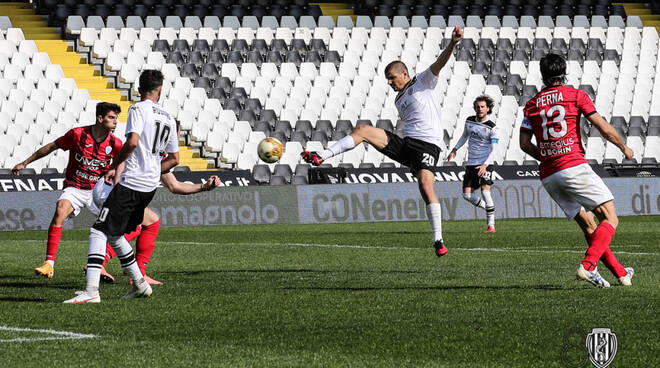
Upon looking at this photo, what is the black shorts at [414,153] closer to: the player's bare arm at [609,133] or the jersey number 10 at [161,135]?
the player's bare arm at [609,133]

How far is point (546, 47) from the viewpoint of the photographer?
3741cm

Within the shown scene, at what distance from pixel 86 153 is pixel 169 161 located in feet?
6.62

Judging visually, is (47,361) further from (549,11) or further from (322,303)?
(549,11)

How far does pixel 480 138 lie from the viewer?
19.8 m

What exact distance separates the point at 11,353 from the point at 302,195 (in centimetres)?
1917

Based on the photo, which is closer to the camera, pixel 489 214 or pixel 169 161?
pixel 169 161

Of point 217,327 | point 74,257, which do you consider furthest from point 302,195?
point 217,327

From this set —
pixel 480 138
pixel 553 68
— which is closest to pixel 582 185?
pixel 553 68

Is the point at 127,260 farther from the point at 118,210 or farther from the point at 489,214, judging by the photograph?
the point at 489,214

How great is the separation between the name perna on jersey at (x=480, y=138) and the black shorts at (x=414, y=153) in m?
7.26

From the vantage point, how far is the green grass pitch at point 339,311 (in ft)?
20.0

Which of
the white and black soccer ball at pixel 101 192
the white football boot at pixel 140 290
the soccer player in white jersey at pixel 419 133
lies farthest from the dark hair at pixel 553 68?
the white and black soccer ball at pixel 101 192

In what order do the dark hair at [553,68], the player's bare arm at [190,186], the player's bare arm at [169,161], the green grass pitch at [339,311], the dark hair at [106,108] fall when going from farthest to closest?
the dark hair at [106,108] → the player's bare arm at [169,161] → the player's bare arm at [190,186] → the dark hair at [553,68] → the green grass pitch at [339,311]

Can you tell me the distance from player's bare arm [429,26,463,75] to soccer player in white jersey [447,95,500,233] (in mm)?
7463
